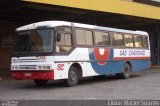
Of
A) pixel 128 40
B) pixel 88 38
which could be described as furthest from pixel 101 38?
pixel 128 40

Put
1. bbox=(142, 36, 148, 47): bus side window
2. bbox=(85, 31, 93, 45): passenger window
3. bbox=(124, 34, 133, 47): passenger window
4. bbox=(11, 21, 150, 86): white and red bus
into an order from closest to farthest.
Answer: bbox=(11, 21, 150, 86): white and red bus, bbox=(85, 31, 93, 45): passenger window, bbox=(124, 34, 133, 47): passenger window, bbox=(142, 36, 148, 47): bus side window

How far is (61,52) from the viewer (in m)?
17.1

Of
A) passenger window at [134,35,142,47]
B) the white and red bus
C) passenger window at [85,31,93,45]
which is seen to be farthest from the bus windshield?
passenger window at [134,35,142,47]

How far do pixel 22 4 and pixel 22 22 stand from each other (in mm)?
10493

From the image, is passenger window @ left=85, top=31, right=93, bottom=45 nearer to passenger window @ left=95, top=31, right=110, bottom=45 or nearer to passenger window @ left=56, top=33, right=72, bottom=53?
passenger window @ left=95, top=31, right=110, bottom=45

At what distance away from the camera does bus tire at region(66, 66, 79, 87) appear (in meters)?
17.7

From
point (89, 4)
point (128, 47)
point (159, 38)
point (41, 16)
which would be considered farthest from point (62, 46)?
point (159, 38)

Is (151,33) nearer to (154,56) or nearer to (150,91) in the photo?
A: (154,56)

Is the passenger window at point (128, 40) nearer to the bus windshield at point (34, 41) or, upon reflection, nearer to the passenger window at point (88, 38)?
the passenger window at point (88, 38)

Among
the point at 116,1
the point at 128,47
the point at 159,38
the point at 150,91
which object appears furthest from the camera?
the point at 159,38

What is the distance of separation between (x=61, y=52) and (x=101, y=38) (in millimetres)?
4057

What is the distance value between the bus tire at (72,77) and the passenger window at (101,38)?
2571mm

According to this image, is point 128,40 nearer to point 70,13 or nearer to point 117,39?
point 117,39

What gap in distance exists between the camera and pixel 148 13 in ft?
103
